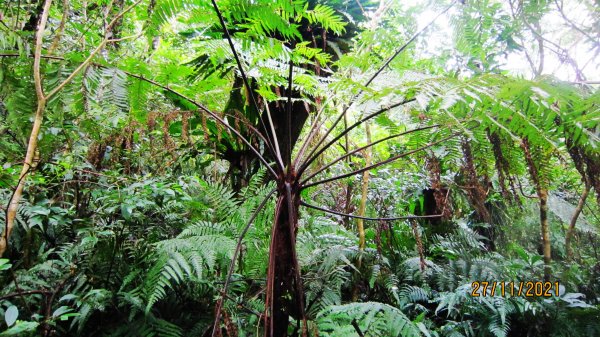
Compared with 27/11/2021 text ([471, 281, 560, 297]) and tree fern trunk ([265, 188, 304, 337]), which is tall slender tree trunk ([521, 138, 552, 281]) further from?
tree fern trunk ([265, 188, 304, 337])

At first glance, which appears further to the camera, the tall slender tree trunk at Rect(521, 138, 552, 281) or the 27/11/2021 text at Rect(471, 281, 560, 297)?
the 27/11/2021 text at Rect(471, 281, 560, 297)

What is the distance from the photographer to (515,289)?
1.75 meters

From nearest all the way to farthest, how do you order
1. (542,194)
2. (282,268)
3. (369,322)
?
1. (282,268)
2. (369,322)
3. (542,194)

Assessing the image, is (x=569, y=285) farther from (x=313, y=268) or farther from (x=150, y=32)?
(x=150, y=32)

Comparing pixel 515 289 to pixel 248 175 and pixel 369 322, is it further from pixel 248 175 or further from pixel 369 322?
pixel 248 175

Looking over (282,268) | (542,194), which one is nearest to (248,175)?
(282,268)

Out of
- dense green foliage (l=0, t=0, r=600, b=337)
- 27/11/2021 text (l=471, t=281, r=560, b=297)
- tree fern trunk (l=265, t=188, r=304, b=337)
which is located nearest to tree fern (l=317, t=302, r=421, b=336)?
dense green foliage (l=0, t=0, r=600, b=337)

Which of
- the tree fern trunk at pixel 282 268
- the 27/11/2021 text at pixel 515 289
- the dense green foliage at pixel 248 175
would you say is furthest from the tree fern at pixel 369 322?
the 27/11/2021 text at pixel 515 289

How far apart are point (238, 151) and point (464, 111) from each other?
1.32m

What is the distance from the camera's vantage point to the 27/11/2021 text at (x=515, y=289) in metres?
1.69

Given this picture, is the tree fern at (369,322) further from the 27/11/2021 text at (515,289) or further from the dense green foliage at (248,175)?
the 27/11/2021 text at (515,289)

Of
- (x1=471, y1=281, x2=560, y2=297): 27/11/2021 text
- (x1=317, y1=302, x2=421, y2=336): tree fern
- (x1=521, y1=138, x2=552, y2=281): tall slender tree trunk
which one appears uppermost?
(x1=521, y1=138, x2=552, y2=281): tall slender tree trunk

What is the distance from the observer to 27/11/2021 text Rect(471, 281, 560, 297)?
5.53ft

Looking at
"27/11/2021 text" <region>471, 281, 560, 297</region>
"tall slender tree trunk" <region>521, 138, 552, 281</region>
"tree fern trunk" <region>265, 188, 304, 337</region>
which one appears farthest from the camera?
"27/11/2021 text" <region>471, 281, 560, 297</region>
